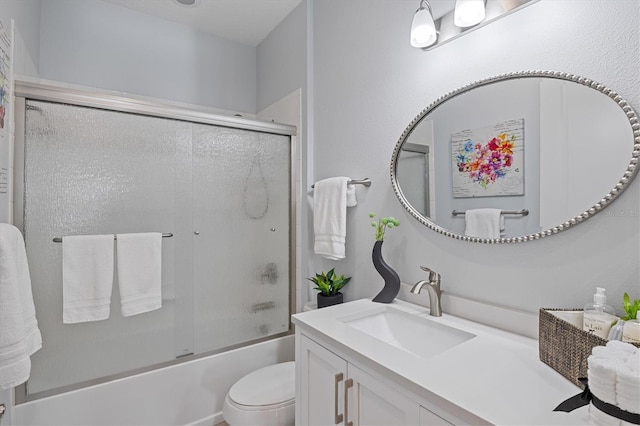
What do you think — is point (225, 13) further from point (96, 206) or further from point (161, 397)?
point (161, 397)

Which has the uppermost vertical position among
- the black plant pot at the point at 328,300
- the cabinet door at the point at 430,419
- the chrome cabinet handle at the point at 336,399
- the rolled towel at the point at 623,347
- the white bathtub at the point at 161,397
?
the rolled towel at the point at 623,347

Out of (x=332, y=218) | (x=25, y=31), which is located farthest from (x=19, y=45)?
(x=332, y=218)

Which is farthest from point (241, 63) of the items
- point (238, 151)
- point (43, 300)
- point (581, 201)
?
point (581, 201)

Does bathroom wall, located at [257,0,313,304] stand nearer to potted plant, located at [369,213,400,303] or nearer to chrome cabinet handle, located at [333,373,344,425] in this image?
potted plant, located at [369,213,400,303]

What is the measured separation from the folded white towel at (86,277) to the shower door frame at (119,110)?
0.72ft

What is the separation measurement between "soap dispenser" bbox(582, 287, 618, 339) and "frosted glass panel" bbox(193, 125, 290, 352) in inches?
63.1

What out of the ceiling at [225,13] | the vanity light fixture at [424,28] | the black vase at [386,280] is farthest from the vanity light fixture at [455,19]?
the ceiling at [225,13]

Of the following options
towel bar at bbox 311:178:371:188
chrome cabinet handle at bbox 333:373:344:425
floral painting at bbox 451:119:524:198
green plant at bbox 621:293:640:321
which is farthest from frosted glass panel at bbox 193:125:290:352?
green plant at bbox 621:293:640:321

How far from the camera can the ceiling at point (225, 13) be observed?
6.99ft

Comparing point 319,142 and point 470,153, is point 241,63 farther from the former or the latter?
point 470,153

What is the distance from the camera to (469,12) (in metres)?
1.11

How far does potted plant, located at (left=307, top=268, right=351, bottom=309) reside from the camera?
1.69m

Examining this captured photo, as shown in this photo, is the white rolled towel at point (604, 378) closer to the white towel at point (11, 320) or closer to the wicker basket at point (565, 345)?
the wicker basket at point (565, 345)

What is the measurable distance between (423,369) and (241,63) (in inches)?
103
